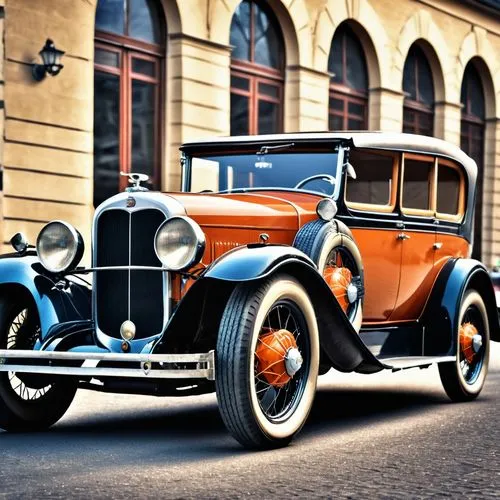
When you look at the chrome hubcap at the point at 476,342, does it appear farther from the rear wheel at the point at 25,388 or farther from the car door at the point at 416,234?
the rear wheel at the point at 25,388

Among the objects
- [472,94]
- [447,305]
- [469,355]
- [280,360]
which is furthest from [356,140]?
[472,94]

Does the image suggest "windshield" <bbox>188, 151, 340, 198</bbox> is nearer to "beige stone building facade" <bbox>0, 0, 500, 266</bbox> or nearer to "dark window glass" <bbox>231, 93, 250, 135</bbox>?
"beige stone building facade" <bbox>0, 0, 500, 266</bbox>

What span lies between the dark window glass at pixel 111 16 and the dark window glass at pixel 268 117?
3.79m

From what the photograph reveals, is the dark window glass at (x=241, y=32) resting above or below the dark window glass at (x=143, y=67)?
above

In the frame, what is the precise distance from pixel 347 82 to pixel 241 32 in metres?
3.48

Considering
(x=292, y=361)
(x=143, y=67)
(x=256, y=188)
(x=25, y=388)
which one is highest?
(x=143, y=67)

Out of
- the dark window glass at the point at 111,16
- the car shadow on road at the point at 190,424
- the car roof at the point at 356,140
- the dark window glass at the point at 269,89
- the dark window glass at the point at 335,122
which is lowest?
the car shadow on road at the point at 190,424

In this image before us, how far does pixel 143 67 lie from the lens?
685 inches

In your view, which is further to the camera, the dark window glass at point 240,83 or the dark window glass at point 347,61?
the dark window glass at point 347,61

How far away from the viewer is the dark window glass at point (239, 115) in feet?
62.8

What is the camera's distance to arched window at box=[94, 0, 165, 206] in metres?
16.5

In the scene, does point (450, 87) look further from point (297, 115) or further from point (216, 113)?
point (216, 113)

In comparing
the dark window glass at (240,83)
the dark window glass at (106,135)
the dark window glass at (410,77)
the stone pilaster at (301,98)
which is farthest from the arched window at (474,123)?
the dark window glass at (106,135)

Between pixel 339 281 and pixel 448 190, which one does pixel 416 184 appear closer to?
pixel 448 190
